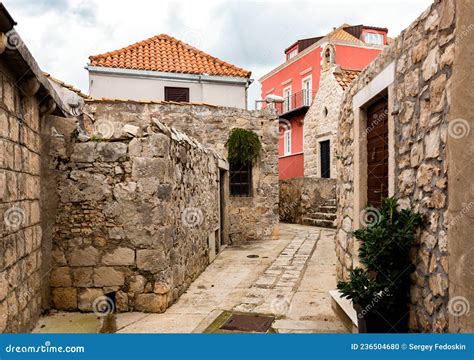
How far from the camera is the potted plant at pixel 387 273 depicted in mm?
2451

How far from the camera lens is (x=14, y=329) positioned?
2.89 meters

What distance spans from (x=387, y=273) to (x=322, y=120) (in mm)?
13479

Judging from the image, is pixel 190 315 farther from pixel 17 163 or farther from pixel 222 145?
pixel 222 145

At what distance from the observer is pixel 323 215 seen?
39.7 feet

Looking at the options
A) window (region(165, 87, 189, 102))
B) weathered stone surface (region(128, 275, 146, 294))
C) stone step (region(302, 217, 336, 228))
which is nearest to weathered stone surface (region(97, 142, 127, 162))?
weathered stone surface (region(128, 275, 146, 294))

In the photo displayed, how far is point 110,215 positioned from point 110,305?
3.24 ft

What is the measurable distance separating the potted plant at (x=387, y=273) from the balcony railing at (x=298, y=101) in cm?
1607

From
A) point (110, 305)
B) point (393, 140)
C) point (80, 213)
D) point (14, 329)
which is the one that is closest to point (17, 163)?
point (80, 213)

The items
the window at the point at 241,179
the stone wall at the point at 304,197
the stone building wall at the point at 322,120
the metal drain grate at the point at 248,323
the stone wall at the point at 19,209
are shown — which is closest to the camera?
the stone wall at the point at 19,209

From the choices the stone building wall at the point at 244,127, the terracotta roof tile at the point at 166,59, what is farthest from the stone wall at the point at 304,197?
the terracotta roof tile at the point at 166,59

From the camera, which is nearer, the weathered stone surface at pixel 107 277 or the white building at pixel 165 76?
the weathered stone surface at pixel 107 277

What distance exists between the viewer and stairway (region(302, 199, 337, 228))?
1174 centimetres

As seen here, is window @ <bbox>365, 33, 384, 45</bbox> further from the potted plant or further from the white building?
the potted plant

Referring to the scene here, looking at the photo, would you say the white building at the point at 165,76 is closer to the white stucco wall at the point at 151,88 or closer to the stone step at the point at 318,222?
the white stucco wall at the point at 151,88
